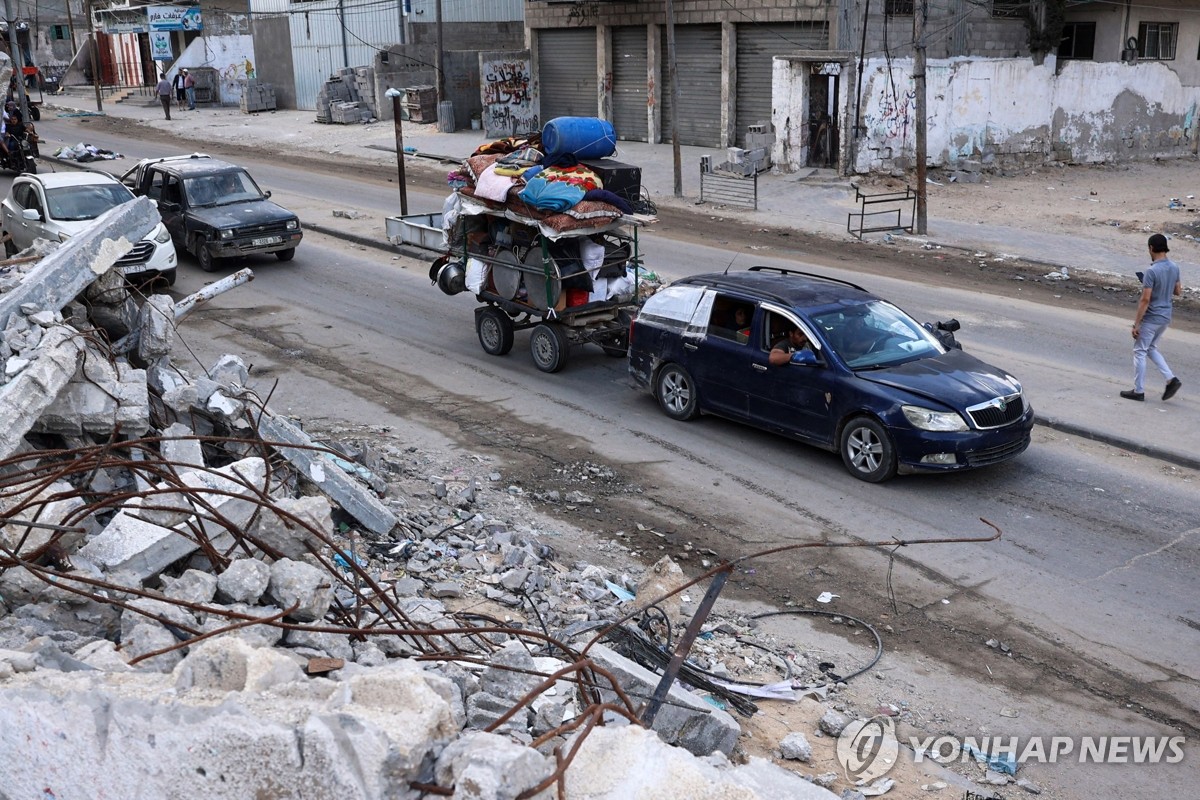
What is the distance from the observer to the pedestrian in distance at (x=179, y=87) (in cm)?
5250

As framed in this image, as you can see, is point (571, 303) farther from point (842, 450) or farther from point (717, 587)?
point (717, 587)

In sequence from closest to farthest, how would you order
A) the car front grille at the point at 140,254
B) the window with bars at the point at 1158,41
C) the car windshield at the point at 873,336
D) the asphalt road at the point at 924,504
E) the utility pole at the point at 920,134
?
the asphalt road at the point at 924,504 < the car windshield at the point at 873,336 < the car front grille at the point at 140,254 < the utility pole at the point at 920,134 < the window with bars at the point at 1158,41

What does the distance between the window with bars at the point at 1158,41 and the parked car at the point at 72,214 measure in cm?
2998

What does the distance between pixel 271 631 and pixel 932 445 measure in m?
6.40

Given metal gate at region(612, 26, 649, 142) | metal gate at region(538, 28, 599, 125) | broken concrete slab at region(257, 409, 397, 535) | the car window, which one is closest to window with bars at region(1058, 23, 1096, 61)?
metal gate at region(612, 26, 649, 142)

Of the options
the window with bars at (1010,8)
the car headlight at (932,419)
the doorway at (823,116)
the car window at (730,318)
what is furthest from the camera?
the window with bars at (1010,8)

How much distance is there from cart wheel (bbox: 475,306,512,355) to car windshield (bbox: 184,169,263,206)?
7564 millimetres

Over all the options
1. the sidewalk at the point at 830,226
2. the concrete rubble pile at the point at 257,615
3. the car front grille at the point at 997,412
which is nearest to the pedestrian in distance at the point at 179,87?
the sidewalk at the point at 830,226

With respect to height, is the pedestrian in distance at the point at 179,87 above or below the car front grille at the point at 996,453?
above

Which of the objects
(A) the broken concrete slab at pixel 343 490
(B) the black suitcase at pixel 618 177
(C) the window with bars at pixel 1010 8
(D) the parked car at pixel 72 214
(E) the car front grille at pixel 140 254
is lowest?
(A) the broken concrete slab at pixel 343 490

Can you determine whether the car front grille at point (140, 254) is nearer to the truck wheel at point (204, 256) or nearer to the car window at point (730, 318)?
the truck wheel at point (204, 256)

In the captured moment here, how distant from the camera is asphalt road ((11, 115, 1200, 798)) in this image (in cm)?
724

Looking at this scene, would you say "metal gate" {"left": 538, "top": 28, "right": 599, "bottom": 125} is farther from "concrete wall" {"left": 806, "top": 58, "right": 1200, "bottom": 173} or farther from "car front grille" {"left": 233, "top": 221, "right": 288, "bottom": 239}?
"car front grille" {"left": 233, "top": 221, "right": 288, "bottom": 239}

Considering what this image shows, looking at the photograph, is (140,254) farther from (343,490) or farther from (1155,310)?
(1155,310)
